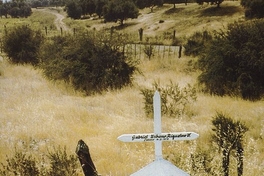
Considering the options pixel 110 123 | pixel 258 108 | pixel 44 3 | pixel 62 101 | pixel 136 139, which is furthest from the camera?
pixel 44 3

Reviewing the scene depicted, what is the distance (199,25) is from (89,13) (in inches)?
1530

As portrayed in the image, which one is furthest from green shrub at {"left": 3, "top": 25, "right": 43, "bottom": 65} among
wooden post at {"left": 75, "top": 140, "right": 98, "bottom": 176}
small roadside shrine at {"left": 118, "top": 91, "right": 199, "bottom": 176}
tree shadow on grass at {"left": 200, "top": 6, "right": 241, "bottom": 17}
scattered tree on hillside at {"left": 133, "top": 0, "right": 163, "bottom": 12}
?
scattered tree on hillside at {"left": 133, "top": 0, "right": 163, "bottom": 12}

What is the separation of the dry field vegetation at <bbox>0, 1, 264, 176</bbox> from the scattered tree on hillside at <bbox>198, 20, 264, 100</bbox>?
875mm

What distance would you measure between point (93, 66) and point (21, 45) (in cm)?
876

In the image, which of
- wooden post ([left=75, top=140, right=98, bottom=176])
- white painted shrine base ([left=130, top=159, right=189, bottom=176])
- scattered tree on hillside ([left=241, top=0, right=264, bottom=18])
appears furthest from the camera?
scattered tree on hillside ([left=241, top=0, right=264, bottom=18])

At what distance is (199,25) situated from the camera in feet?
131

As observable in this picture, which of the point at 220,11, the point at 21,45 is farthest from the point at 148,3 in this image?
the point at 21,45

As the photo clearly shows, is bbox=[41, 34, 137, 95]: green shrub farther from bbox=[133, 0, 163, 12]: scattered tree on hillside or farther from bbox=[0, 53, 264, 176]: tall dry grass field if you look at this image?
bbox=[133, 0, 163, 12]: scattered tree on hillside

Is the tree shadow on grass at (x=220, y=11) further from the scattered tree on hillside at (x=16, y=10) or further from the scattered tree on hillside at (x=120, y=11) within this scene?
the scattered tree on hillside at (x=16, y=10)

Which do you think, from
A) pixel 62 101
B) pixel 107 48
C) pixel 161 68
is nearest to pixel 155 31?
pixel 161 68

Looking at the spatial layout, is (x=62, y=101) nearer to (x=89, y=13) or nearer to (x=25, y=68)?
(x=25, y=68)

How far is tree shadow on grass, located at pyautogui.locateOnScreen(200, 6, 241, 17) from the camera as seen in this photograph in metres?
44.6

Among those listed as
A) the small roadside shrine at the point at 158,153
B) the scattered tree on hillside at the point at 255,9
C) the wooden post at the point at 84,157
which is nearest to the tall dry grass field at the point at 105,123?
the wooden post at the point at 84,157

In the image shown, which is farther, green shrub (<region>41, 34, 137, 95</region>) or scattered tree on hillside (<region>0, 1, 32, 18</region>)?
scattered tree on hillside (<region>0, 1, 32, 18</region>)
